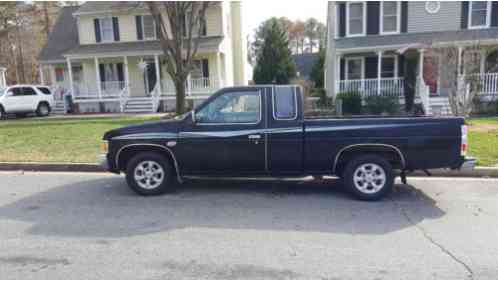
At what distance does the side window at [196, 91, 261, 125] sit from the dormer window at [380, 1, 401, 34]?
1635 cm

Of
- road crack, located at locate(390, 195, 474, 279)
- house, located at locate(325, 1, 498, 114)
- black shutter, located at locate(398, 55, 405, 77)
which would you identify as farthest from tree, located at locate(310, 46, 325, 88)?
road crack, located at locate(390, 195, 474, 279)

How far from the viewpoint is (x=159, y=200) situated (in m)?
5.37

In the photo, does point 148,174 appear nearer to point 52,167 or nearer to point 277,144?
point 277,144

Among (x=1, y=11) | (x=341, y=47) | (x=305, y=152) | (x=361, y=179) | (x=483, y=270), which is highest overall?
(x=1, y=11)

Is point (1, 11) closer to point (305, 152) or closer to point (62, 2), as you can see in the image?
point (62, 2)

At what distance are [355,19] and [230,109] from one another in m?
16.3

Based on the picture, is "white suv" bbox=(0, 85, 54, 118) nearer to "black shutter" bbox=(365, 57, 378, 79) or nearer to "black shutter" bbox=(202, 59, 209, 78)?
"black shutter" bbox=(202, 59, 209, 78)

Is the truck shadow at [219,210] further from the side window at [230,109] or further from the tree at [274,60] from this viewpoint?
the tree at [274,60]

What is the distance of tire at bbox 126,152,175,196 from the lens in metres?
5.53

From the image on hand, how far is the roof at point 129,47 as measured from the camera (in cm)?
2067

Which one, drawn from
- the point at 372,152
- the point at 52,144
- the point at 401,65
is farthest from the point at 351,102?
the point at 52,144

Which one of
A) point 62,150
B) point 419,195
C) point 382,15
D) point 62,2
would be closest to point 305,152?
point 419,195

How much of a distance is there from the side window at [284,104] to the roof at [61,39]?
2280 centimetres

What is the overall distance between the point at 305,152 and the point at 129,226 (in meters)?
2.76
